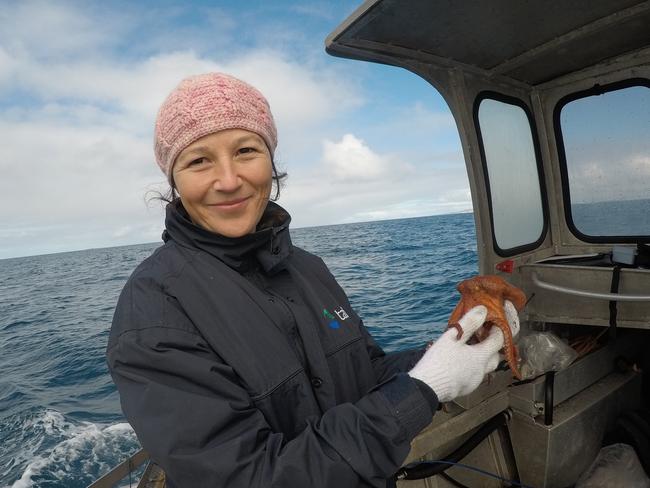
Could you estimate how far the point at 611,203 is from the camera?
144 inches

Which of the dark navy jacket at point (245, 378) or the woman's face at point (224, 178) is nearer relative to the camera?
the dark navy jacket at point (245, 378)

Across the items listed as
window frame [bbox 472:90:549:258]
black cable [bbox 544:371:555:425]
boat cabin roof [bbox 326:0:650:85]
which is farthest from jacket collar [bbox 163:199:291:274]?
window frame [bbox 472:90:549:258]

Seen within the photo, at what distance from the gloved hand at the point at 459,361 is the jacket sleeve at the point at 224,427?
0.99 ft

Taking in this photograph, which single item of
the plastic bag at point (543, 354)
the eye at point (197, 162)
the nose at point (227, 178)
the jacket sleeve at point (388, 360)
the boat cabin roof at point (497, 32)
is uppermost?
the boat cabin roof at point (497, 32)

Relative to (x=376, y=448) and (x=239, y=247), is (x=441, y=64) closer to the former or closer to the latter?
(x=239, y=247)

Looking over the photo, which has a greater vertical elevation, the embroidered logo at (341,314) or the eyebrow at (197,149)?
the eyebrow at (197,149)

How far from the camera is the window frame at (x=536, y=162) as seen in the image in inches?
137

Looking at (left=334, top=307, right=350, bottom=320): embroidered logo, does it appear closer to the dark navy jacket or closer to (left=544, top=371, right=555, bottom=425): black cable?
the dark navy jacket

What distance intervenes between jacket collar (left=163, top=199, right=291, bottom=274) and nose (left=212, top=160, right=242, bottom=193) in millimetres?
170

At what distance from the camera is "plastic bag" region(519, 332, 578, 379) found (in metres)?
3.15

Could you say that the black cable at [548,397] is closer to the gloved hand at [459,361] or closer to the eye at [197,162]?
the gloved hand at [459,361]

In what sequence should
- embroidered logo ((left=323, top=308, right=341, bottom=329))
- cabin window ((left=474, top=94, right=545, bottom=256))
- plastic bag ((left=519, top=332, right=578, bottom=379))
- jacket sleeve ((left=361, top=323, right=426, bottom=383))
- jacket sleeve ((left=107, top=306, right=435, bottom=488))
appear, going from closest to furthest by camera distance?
jacket sleeve ((left=107, top=306, right=435, bottom=488)) < embroidered logo ((left=323, top=308, right=341, bottom=329)) < jacket sleeve ((left=361, top=323, right=426, bottom=383)) < plastic bag ((left=519, top=332, right=578, bottom=379)) < cabin window ((left=474, top=94, right=545, bottom=256))

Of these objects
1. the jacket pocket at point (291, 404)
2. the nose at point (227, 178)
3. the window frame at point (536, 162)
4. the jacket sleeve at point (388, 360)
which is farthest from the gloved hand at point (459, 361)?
the window frame at point (536, 162)

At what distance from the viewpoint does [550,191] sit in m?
3.93
